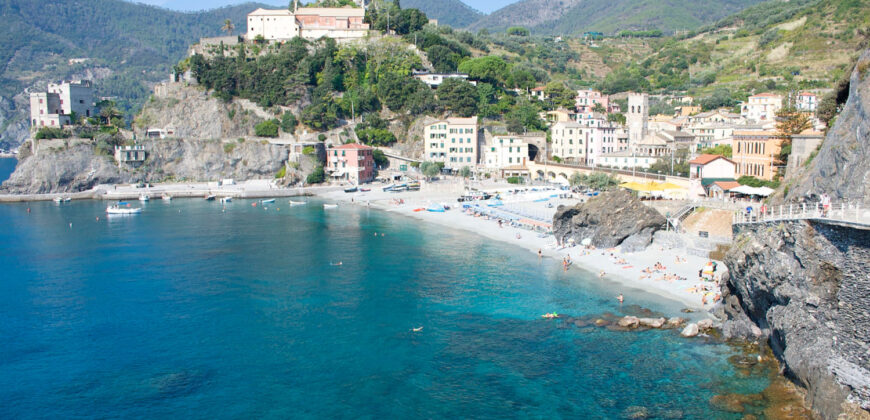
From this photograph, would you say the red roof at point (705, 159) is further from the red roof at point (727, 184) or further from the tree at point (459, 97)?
the tree at point (459, 97)

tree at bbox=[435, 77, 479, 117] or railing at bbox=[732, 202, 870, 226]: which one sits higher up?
tree at bbox=[435, 77, 479, 117]

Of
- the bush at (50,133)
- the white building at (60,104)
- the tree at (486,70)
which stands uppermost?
the tree at (486,70)

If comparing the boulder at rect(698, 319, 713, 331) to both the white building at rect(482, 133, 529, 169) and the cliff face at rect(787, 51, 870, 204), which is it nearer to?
the cliff face at rect(787, 51, 870, 204)

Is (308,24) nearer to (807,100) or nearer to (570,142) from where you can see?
(570,142)

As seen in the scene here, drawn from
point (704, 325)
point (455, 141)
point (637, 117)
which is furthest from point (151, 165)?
point (704, 325)

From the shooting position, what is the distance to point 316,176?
68062 mm

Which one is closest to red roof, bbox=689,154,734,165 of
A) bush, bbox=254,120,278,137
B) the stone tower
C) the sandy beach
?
the sandy beach

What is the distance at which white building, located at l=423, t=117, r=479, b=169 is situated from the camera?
225 ft

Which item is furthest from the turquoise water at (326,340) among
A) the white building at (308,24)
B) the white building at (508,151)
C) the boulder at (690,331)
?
the white building at (308,24)

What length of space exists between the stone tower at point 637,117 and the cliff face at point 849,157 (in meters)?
46.2

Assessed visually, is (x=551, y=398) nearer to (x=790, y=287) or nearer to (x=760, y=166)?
(x=790, y=287)

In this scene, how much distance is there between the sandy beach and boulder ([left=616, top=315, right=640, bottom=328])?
3502mm

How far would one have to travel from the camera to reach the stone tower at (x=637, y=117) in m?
65.2

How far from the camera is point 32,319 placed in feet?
87.9
